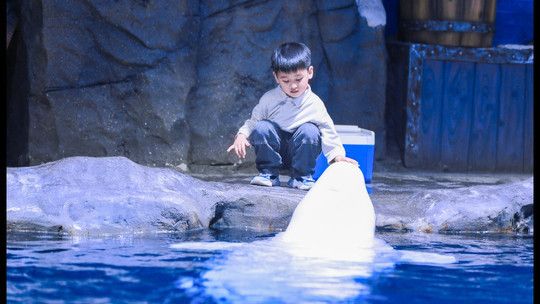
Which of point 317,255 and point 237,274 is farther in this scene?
point 317,255

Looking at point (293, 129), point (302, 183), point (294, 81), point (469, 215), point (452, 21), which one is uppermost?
point (452, 21)

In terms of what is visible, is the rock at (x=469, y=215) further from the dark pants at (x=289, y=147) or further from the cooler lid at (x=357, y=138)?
the cooler lid at (x=357, y=138)

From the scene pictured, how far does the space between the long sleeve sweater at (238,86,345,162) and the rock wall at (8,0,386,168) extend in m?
1.45

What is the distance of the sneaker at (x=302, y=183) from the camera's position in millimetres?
6089

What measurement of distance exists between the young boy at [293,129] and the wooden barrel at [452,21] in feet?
6.73

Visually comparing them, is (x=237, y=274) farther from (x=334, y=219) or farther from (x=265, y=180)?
(x=265, y=180)

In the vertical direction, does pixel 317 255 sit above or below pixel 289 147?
below

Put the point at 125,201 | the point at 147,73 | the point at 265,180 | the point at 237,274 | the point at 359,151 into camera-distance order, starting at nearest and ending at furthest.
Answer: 1. the point at 237,274
2. the point at 125,201
3. the point at 265,180
4. the point at 359,151
5. the point at 147,73

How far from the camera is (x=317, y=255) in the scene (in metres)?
4.43

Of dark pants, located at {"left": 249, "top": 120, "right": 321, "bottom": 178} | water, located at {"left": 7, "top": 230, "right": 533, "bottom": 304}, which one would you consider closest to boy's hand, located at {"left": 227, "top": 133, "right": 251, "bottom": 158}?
dark pants, located at {"left": 249, "top": 120, "right": 321, "bottom": 178}

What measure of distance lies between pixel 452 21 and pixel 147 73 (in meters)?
2.31

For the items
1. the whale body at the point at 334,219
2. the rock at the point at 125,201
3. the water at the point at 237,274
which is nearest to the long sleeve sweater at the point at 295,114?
the rock at the point at 125,201

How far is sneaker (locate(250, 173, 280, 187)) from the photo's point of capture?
6.11 m

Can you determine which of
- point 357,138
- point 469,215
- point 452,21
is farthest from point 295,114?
Answer: point 452,21
